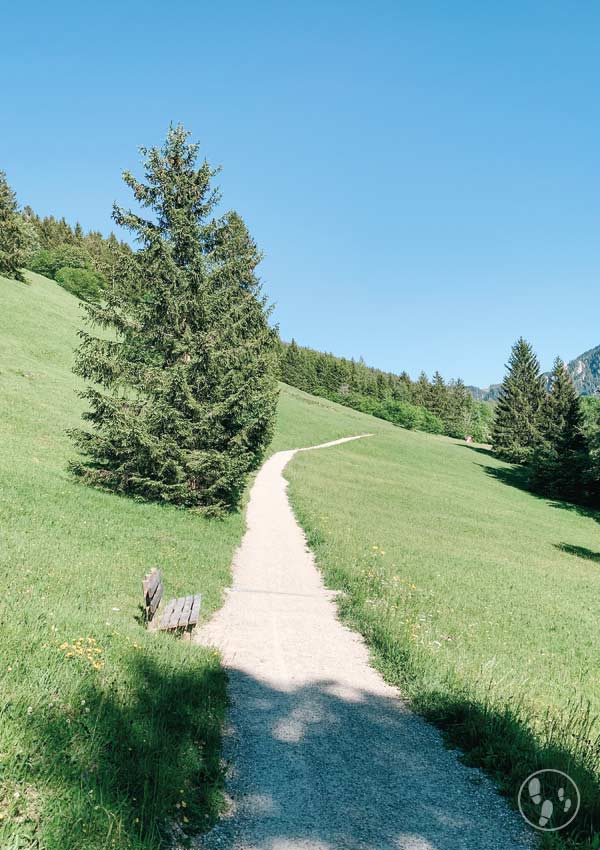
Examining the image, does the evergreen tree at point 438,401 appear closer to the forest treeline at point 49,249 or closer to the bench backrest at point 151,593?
the forest treeline at point 49,249

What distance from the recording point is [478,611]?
13398 mm

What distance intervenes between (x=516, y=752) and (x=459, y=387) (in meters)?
136

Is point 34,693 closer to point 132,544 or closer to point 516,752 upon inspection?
point 516,752

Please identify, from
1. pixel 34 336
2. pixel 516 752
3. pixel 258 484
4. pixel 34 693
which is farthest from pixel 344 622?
pixel 34 336

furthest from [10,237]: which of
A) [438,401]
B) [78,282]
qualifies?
[438,401]

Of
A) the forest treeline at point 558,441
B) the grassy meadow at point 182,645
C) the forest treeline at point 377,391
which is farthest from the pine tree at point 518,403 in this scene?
the grassy meadow at point 182,645

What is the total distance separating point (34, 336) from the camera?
146ft

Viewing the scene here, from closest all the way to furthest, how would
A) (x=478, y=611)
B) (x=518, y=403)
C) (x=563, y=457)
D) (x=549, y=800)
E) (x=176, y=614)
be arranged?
(x=549, y=800) → (x=176, y=614) → (x=478, y=611) → (x=563, y=457) → (x=518, y=403)

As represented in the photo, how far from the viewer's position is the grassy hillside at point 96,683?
12.7 feet

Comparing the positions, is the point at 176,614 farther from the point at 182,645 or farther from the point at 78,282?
the point at 78,282

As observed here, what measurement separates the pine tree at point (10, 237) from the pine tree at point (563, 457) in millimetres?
65808

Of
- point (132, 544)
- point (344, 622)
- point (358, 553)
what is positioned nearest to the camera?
point (344, 622)

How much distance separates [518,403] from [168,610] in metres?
77.5

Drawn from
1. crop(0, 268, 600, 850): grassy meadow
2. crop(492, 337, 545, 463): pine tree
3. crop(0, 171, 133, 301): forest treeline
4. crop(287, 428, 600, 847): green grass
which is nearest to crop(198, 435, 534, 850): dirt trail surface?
crop(0, 268, 600, 850): grassy meadow
